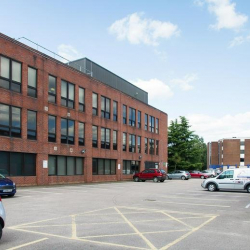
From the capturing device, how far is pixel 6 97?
23.3 meters

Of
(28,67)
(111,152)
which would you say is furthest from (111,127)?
(28,67)

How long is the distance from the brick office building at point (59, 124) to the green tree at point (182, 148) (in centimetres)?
2333

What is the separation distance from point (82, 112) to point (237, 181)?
1642 centimetres

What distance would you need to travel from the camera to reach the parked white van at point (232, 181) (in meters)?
21.4

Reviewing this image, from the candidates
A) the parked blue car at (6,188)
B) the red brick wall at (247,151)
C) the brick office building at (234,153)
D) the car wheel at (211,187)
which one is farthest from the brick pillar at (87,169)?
the red brick wall at (247,151)

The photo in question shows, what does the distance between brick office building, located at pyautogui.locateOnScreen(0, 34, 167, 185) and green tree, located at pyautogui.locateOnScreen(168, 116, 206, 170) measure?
23.3 meters

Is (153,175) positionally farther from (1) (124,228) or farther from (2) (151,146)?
(1) (124,228)

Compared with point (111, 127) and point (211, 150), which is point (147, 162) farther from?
point (211, 150)

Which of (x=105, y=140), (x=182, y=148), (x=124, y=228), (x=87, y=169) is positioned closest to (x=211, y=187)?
(x=87, y=169)

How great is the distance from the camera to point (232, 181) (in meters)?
21.8

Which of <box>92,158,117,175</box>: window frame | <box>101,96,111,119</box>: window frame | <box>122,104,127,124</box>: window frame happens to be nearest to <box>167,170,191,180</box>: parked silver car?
<box>122,104,127,124</box>: window frame

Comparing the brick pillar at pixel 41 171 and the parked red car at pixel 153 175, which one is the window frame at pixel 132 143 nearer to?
the parked red car at pixel 153 175

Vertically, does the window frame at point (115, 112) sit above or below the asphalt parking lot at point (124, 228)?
above

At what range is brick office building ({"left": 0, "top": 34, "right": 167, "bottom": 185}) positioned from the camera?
936 inches
